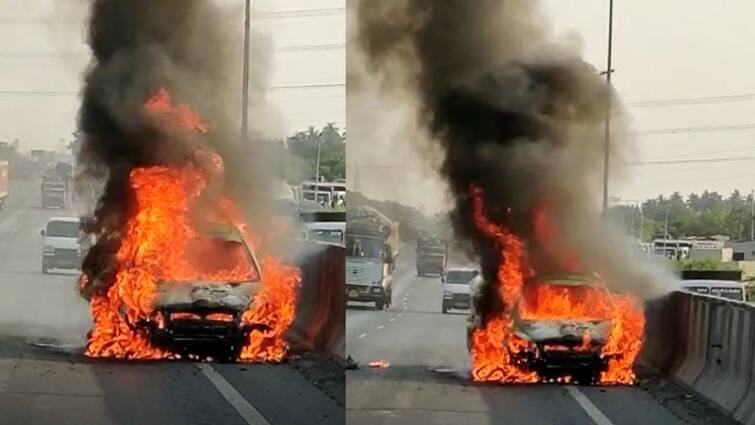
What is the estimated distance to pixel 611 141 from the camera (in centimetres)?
444

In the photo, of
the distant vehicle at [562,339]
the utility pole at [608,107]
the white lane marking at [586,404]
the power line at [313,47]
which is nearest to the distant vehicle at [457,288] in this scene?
the distant vehicle at [562,339]

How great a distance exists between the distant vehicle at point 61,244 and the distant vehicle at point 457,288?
1.79 m

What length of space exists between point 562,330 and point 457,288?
1.79ft

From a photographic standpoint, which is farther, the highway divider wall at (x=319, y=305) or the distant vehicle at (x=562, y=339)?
the highway divider wall at (x=319, y=305)

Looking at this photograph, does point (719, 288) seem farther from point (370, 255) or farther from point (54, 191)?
point (54, 191)

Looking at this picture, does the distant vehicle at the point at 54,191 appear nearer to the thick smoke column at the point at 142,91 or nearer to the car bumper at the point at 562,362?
the thick smoke column at the point at 142,91

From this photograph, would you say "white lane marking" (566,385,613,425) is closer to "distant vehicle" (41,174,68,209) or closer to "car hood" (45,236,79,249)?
"car hood" (45,236,79,249)

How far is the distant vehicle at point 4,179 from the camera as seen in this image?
448cm

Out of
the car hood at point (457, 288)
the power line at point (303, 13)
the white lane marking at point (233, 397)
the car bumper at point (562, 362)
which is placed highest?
the power line at point (303, 13)

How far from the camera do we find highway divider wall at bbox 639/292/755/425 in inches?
168

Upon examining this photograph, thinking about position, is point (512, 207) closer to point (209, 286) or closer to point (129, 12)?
point (209, 286)

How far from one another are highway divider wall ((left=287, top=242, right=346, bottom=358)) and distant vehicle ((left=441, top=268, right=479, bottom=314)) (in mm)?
513

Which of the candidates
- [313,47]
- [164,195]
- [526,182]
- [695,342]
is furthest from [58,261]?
[695,342]

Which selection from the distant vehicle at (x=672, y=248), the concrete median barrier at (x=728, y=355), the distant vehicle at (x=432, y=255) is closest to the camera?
the concrete median barrier at (x=728, y=355)
